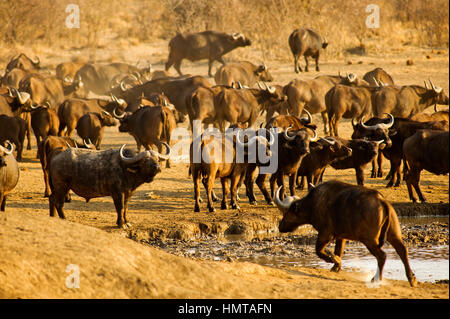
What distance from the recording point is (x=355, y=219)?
25.2 feet

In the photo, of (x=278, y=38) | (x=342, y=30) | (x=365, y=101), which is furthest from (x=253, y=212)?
(x=342, y=30)

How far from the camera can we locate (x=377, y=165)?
15.2 m

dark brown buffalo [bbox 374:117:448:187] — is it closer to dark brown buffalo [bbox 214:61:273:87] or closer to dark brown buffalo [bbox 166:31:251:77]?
dark brown buffalo [bbox 214:61:273:87]

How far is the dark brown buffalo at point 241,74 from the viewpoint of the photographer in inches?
912

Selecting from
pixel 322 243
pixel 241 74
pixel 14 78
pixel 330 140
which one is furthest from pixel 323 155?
pixel 14 78

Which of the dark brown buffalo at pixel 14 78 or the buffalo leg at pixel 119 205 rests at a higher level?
the dark brown buffalo at pixel 14 78

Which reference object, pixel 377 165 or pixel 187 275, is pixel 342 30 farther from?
pixel 187 275

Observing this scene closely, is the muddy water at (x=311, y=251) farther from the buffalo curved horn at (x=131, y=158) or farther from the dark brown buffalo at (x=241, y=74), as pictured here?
the dark brown buffalo at (x=241, y=74)

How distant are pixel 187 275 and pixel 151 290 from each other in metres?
0.59

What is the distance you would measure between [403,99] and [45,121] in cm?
862

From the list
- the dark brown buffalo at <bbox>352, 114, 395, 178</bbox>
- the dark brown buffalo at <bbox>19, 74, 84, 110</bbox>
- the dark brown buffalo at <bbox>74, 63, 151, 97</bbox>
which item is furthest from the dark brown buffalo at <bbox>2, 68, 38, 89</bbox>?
the dark brown buffalo at <bbox>352, 114, 395, 178</bbox>

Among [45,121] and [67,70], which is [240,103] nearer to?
[45,121]

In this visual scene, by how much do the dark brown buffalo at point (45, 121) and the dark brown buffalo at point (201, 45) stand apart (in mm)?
11438

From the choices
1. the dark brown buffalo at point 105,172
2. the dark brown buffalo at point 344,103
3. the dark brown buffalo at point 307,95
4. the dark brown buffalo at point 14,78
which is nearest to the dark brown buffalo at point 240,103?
the dark brown buffalo at point 307,95
